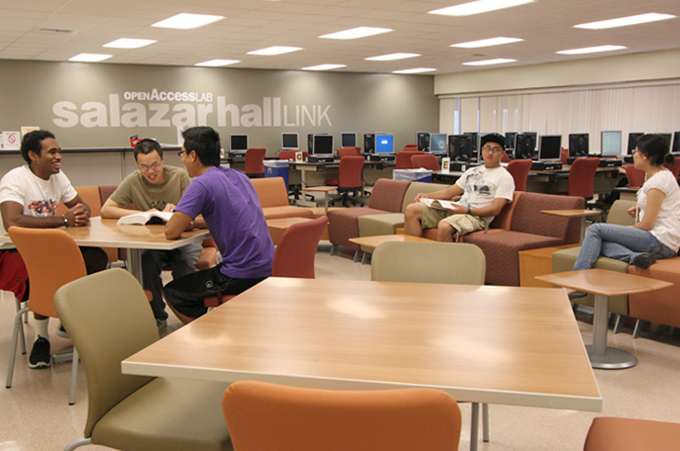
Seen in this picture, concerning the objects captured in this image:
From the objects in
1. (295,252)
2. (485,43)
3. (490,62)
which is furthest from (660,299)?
(490,62)

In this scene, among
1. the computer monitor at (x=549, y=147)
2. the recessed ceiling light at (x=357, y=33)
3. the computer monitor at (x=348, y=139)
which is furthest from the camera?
the computer monitor at (x=348, y=139)

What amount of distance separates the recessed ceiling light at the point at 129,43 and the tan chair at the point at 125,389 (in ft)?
27.8

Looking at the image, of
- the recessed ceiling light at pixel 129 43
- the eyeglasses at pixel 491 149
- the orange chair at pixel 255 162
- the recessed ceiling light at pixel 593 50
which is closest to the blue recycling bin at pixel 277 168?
the orange chair at pixel 255 162

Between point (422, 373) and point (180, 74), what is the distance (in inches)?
501

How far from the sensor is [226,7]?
704cm

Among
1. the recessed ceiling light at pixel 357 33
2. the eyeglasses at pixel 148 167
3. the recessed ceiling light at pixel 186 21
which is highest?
the recessed ceiling light at pixel 357 33

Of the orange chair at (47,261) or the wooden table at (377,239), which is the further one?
the wooden table at (377,239)

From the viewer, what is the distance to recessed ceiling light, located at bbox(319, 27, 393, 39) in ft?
29.0

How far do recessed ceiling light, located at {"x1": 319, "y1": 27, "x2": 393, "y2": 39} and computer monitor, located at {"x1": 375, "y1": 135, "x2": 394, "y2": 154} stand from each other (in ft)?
12.5

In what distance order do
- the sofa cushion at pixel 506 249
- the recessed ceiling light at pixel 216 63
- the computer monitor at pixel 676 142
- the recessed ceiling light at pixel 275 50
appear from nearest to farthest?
1. the sofa cushion at pixel 506 249
2. the computer monitor at pixel 676 142
3. the recessed ceiling light at pixel 275 50
4. the recessed ceiling light at pixel 216 63

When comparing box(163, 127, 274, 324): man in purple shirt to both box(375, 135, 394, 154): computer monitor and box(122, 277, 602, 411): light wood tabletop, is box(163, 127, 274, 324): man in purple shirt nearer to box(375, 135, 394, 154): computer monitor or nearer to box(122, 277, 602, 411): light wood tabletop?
box(122, 277, 602, 411): light wood tabletop

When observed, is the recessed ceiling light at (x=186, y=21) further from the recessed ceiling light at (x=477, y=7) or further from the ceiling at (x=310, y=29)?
the recessed ceiling light at (x=477, y=7)

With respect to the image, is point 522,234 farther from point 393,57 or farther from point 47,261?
point 393,57

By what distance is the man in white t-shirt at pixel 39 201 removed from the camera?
3.31m
